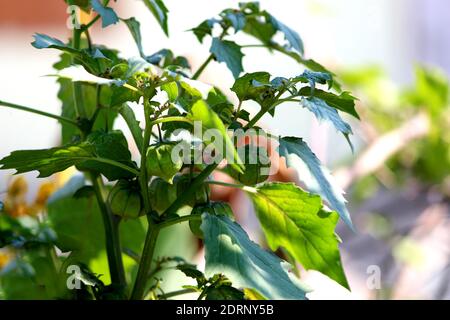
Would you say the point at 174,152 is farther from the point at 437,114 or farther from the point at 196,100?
the point at 437,114

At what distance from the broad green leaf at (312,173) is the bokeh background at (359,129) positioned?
0.58 feet

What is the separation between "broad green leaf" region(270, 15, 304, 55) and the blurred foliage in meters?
1.14

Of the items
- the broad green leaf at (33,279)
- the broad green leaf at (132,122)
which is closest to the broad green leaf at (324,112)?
the broad green leaf at (132,122)

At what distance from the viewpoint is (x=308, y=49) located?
5.13ft

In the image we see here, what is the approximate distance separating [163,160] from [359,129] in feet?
4.41

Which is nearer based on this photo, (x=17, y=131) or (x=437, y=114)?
(x=437, y=114)

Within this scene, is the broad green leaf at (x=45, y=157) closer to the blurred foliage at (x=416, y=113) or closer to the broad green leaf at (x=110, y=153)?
the broad green leaf at (x=110, y=153)

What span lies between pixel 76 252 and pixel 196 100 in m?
0.23

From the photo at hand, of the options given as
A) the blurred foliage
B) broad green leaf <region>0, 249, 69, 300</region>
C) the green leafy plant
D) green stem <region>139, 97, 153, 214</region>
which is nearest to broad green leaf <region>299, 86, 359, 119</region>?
the green leafy plant

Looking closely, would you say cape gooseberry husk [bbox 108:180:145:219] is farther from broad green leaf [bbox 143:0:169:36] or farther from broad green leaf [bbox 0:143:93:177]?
broad green leaf [bbox 143:0:169:36]

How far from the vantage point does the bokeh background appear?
1.42 m

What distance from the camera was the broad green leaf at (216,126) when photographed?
0.39m

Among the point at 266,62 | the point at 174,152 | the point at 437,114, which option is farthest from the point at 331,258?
the point at 266,62
